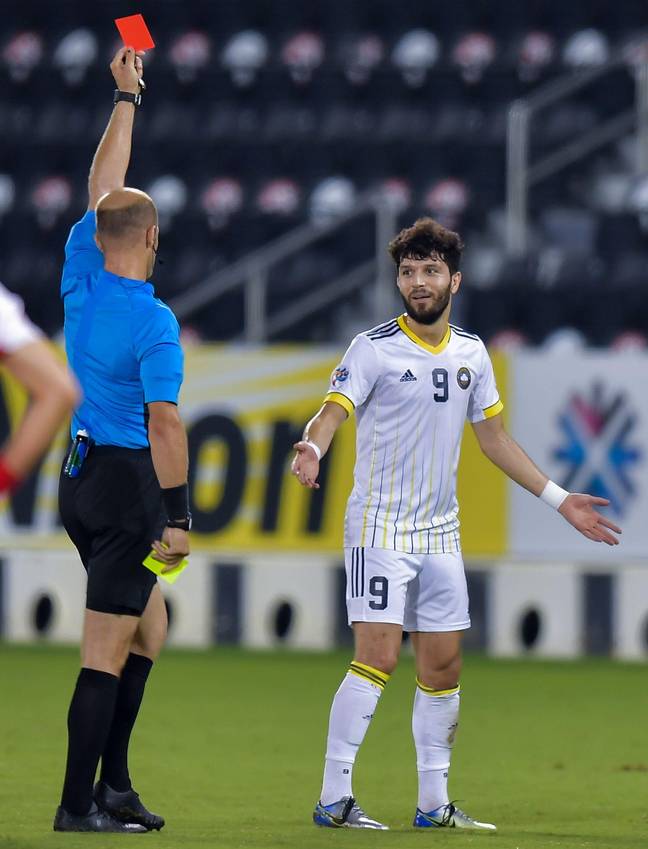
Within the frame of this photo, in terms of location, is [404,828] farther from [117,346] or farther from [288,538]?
[288,538]

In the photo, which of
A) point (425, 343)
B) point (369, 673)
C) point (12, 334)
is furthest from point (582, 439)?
point (12, 334)

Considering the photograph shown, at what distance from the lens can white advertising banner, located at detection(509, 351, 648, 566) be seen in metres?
11.7

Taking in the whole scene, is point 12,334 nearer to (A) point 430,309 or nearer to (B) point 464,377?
(A) point 430,309

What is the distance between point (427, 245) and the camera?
597 cm

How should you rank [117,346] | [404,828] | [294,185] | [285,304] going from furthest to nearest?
[294,185], [285,304], [404,828], [117,346]

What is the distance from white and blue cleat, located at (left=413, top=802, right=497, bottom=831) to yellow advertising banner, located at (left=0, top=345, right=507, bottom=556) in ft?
19.4

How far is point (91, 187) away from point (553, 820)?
2551 millimetres

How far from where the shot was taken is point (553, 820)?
6156 mm

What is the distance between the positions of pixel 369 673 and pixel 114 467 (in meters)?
1.09

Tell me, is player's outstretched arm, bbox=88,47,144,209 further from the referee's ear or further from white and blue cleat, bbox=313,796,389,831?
white and blue cleat, bbox=313,796,389,831

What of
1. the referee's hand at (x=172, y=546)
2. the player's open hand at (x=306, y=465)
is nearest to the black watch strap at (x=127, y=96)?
the player's open hand at (x=306, y=465)

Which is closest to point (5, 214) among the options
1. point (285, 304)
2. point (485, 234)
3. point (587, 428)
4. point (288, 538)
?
point (285, 304)

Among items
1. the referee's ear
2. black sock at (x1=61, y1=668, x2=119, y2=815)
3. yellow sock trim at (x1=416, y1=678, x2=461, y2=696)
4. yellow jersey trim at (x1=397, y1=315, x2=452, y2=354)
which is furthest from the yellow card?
yellow jersey trim at (x1=397, y1=315, x2=452, y2=354)

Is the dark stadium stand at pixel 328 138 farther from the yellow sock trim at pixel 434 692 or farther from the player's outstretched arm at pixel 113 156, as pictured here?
the player's outstretched arm at pixel 113 156
